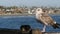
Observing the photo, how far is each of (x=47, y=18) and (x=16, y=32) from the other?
8.22 ft

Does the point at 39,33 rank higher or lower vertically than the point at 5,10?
higher

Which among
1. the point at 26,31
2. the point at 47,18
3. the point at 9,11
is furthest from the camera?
the point at 9,11

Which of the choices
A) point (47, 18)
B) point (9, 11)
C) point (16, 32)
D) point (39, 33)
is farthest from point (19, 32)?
point (9, 11)

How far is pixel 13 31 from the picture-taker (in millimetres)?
6441

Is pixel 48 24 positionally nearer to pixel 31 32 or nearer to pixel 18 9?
pixel 31 32

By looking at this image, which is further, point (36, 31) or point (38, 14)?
point (38, 14)

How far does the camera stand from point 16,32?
6402mm

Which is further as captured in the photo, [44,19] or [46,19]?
[44,19]

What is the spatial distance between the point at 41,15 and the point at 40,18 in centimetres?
13

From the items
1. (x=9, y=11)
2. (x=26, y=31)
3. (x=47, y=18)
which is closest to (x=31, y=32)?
(x=26, y=31)

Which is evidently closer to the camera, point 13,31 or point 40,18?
point 13,31

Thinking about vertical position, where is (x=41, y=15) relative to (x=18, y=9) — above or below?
above

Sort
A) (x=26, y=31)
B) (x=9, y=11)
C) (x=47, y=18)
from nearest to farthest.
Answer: (x=26, y=31), (x=47, y=18), (x=9, y=11)

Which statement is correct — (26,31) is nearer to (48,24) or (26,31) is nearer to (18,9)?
(48,24)
